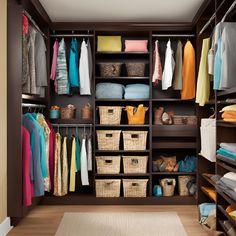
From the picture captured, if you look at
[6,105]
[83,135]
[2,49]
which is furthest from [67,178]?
[2,49]

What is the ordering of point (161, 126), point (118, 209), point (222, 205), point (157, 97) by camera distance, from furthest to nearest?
point (157, 97) < point (161, 126) < point (118, 209) < point (222, 205)

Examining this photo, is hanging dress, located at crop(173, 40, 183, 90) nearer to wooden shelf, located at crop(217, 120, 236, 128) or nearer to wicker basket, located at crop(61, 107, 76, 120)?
wicker basket, located at crop(61, 107, 76, 120)

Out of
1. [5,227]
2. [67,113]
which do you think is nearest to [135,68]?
[67,113]

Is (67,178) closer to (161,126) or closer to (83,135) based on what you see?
(83,135)

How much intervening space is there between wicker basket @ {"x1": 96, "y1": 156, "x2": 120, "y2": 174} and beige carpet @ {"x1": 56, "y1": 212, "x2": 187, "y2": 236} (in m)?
0.68

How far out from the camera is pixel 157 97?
5.55 meters

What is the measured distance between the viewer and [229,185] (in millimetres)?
3166

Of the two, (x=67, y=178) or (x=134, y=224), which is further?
(x=67, y=178)

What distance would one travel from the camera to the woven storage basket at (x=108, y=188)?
5.07 meters

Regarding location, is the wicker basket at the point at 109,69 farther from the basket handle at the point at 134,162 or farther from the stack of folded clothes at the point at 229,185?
the stack of folded clothes at the point at 229,185

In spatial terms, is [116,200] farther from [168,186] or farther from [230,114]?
[230,114]

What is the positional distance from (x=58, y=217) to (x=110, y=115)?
1.46 metres

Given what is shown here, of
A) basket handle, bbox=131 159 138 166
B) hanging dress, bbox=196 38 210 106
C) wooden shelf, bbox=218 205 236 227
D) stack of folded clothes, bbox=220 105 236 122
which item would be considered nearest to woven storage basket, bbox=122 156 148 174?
basket handle, bbox=131 159 138 166

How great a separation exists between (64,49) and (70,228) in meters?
2.34
